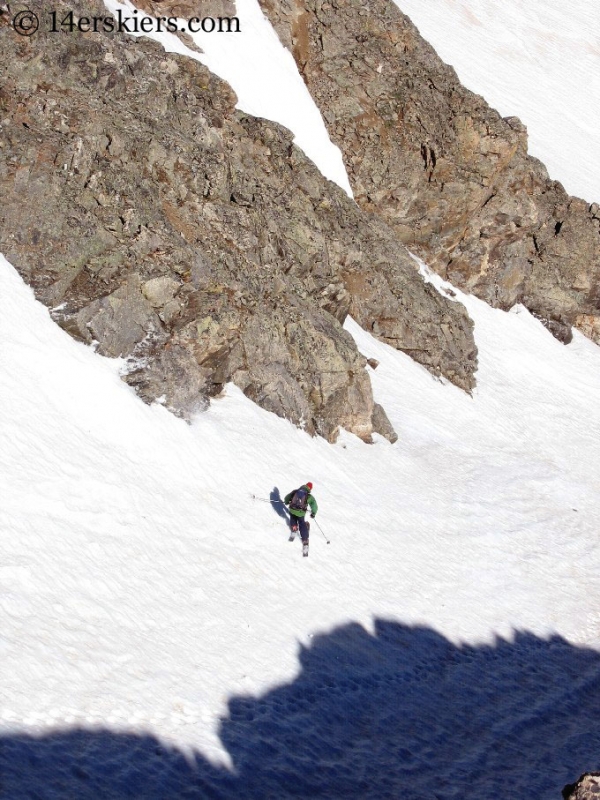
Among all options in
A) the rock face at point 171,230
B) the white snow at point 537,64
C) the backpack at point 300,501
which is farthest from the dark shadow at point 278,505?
the white snow at point 537,64

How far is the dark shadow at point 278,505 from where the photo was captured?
2241 cm

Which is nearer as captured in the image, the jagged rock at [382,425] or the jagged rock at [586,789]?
the jagged rock at [586,789]

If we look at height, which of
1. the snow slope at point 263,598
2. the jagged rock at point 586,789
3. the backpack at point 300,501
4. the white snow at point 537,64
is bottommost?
the snow slope at point 263,598

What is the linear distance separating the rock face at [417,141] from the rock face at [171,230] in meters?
11.5

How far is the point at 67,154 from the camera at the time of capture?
25281 millimetres

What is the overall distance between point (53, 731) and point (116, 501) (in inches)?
301

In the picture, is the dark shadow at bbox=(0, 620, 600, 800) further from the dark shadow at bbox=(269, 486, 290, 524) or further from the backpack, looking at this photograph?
the dark shadow at bbox=(269, 486, 290, 524)

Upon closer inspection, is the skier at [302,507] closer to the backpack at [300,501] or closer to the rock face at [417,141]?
Result: the backpack at [300,501]

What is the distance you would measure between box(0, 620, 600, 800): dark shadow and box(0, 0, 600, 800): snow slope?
5 centimetres

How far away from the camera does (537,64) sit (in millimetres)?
81125

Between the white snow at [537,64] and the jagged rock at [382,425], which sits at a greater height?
the white snow at [537,64]

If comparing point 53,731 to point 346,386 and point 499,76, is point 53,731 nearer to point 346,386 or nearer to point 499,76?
point 346,386

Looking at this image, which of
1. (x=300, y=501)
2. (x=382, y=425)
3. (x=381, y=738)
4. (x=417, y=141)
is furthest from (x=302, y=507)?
(x=417, y=141)

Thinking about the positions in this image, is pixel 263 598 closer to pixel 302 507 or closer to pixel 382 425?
pixel 302 507
